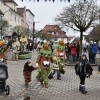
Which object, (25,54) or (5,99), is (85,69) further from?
(25,54)

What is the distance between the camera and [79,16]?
27594 mm

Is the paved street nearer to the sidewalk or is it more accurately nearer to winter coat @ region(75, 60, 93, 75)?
the sidewalk

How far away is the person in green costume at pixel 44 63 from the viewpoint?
1406 cm

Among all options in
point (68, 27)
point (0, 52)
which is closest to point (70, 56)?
point (68, 27)

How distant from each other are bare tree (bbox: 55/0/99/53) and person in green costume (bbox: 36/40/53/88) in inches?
516

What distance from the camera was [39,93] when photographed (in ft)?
41.1

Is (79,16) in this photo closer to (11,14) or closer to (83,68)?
(83,68)

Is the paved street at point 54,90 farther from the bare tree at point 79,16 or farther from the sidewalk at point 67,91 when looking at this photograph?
the bare tree at point 79,16

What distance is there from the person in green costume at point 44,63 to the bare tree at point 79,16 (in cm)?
1311

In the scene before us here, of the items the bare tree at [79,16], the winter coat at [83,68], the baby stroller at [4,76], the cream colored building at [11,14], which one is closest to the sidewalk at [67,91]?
the winter coat at [83,68]

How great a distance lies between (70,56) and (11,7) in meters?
47.3

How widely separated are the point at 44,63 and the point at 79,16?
14031mm

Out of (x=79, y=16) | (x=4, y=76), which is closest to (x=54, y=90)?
(x=4, y=76)

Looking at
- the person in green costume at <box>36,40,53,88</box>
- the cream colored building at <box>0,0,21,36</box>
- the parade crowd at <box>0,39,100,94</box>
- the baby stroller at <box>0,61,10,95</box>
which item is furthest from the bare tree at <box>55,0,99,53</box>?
the cream colored building at <box>0,0,21,36</box>
